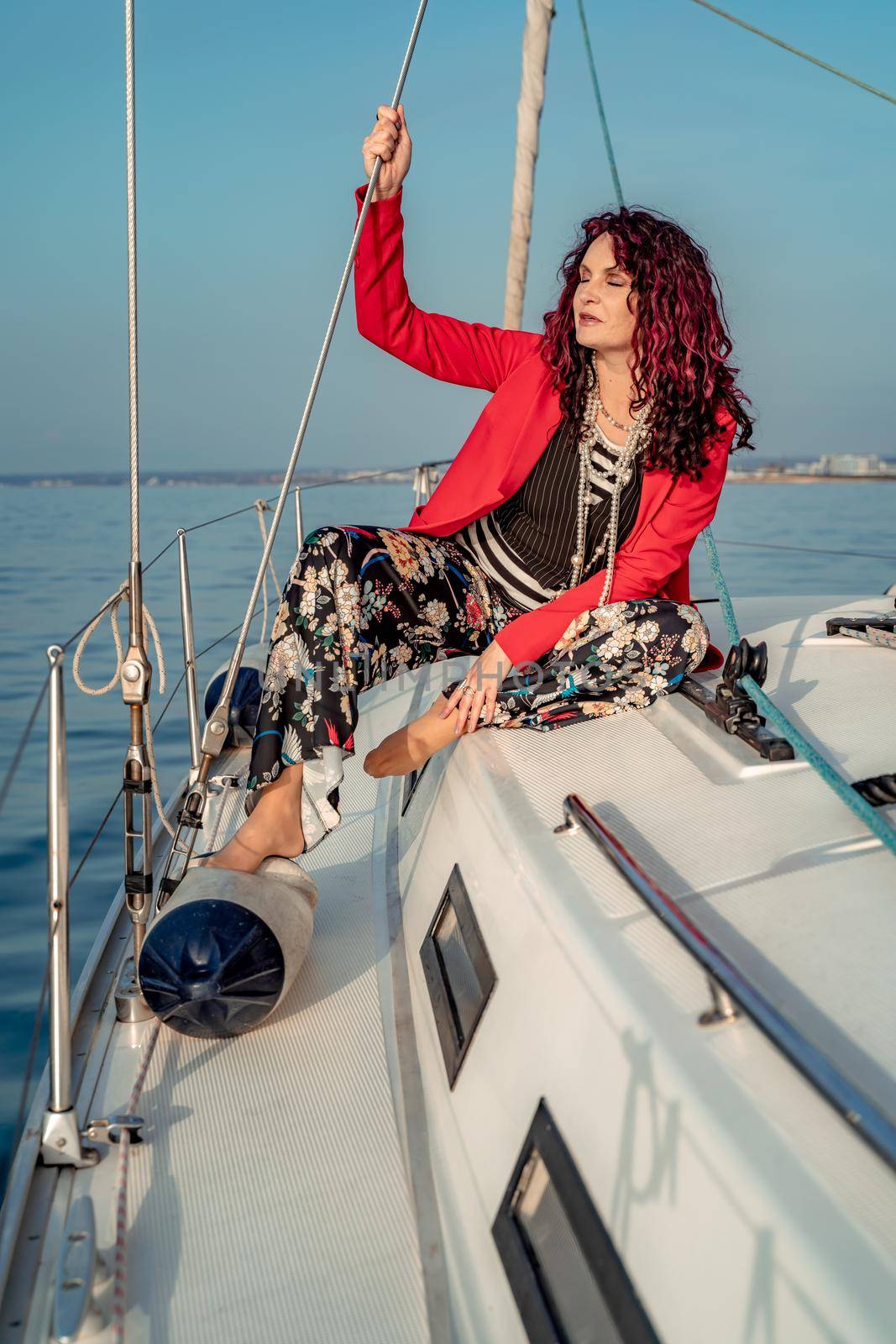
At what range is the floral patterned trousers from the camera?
1.97 metres

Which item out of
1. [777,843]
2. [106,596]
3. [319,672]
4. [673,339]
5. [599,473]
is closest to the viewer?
[777,843]

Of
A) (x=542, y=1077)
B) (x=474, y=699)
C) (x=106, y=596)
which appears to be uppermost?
(x=474, y=699)

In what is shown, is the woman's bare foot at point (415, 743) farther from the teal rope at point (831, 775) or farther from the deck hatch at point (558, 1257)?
the deck hatch at point (558, 1257)

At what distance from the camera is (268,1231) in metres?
1.53

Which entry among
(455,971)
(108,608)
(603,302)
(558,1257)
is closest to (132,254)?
(108,608)

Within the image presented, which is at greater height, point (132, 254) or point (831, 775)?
point (132, 254)

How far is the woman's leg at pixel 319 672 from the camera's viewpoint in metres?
1.97

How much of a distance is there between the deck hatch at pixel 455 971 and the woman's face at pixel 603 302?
1.08m

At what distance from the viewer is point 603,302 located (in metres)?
2.18

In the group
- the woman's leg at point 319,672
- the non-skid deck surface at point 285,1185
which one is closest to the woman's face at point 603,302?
the woman's leg at point 319,672

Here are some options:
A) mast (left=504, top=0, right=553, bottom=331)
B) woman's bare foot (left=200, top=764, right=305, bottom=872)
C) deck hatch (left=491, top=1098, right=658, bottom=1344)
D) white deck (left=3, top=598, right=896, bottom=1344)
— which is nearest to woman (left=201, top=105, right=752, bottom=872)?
woman's bare foot (left=200, top=764, right=305, bottom=872)

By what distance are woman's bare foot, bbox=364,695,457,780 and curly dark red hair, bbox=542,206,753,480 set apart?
70 cm

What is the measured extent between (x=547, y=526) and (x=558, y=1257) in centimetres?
154

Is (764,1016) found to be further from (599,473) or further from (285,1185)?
(599,473)
